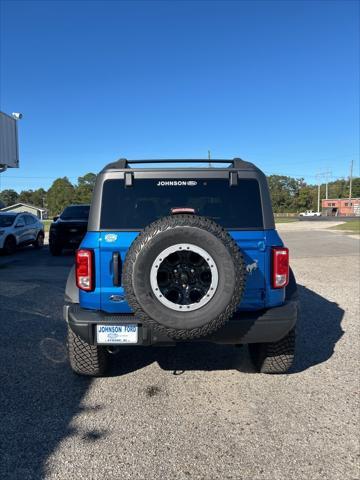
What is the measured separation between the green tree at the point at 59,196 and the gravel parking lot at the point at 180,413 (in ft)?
371

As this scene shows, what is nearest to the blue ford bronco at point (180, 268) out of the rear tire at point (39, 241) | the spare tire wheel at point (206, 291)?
the spare tire wheel at point (206, 291)

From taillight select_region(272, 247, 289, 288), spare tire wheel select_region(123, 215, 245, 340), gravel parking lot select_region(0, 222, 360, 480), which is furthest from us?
taillight select_region(272, 247, 289, 288)

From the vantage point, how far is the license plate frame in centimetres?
316

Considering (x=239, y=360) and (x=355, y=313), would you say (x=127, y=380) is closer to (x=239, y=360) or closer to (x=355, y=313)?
(x=239, y=360)

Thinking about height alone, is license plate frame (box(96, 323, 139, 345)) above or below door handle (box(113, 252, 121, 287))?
below

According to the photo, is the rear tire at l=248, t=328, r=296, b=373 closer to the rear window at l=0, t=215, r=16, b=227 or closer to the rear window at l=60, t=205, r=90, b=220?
the rear window at l=60, t=205, r=90, b=220

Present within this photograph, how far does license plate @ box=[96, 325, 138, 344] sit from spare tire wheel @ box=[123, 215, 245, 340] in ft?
0.98

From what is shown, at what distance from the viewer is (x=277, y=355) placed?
144 inches

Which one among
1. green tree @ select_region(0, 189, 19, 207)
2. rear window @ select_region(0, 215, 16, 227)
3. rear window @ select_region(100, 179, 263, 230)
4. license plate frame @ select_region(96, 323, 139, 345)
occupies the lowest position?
license plate frame @ select_region(96, 323, 139, 345)

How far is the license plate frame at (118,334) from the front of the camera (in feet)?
10.4

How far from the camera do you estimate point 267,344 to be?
3.62 m

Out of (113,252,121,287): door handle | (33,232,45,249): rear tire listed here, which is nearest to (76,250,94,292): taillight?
(113,252,121,287): door handle

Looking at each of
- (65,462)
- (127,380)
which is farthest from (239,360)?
(65,462)

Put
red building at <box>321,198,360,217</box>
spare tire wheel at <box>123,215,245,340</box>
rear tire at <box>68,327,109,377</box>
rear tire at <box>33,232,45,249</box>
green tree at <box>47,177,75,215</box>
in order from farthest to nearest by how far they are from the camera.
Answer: green tree at <box>47,177,75,215</box> < red building at <box>321,198,360,217</box> < rear tire at <box>33,232,45,249</box> < rear tire at <box>68,327,109,377</box> < spare tire wheel at <box>123,215,245,340</box>
